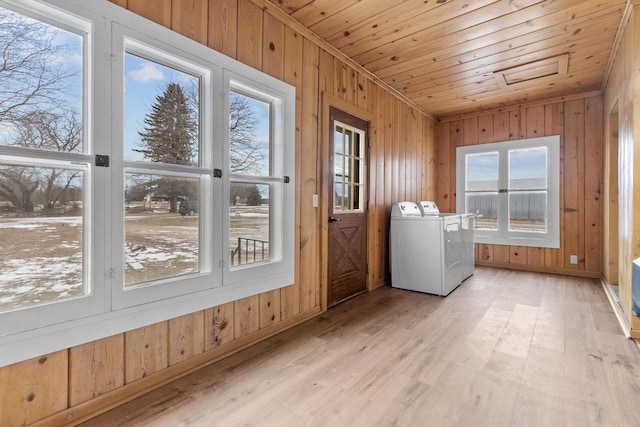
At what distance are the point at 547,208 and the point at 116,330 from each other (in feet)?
17.5

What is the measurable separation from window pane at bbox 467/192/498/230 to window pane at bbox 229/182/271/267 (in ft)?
13.2

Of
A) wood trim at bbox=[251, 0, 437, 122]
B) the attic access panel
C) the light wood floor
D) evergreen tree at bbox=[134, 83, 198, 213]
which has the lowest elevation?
the light wood floor

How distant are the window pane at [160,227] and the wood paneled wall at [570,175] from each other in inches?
187

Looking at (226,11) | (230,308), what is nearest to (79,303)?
(230,308)

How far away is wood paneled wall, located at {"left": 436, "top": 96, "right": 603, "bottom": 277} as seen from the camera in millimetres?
4246

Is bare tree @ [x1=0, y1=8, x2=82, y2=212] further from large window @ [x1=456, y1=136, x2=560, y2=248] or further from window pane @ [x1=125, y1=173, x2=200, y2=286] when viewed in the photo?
large window @ [x1=456, y1=136, x2=560, y2=248]

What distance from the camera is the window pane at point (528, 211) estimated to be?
4.62 metres

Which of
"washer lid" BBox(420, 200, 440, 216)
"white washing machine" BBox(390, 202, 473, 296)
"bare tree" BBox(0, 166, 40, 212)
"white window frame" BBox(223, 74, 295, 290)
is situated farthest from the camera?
"washer lid" BBox(420, 200, 440, 216)

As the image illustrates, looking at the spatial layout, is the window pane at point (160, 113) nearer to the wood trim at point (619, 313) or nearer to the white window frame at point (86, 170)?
the white window frame at point (86, 170)

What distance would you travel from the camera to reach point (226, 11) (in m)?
2.08

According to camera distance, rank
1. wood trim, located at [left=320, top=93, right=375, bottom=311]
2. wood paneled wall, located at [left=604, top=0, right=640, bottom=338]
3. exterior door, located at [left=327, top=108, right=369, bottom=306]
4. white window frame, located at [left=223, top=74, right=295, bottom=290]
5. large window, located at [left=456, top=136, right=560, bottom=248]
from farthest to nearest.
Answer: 1. large window, located at [left=456, top=136, right=560, bottom=248]
2. exterior door, located at [left=327, top=108, right=369, bottom=306]
3. wood trim, located at [left=320, top=93, right=375, bottom=311]
4. white window frame, located at [left=223, top=74, right=295, bottom=290]
5. wood paneled wall, located at [left=604, top=0, right=640, bottom=338]

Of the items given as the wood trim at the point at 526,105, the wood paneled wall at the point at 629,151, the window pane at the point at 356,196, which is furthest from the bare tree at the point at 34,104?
the wood trim at the point at 526,105

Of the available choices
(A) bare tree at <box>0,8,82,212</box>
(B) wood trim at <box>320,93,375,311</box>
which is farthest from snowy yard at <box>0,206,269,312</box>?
(B) wood trim at <box>320,93,375,311</box>

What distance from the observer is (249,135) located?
2336 millimetres
